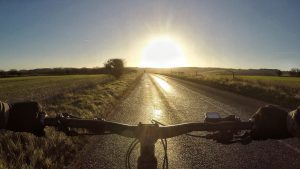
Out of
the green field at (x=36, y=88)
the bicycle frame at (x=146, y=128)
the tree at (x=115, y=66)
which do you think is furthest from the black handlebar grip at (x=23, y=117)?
the tree at (x=115, y=66)

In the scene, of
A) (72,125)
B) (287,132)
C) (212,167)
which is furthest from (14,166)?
(287,132)

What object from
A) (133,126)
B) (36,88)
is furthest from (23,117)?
(36,88)

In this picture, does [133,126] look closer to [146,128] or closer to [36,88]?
[146,128]

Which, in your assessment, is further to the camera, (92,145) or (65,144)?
(92,145)

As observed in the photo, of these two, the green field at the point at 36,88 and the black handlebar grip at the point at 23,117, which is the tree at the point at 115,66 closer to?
the green field at the point at 36,88

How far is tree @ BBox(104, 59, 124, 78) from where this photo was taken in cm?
8726

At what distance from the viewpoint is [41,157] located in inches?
244

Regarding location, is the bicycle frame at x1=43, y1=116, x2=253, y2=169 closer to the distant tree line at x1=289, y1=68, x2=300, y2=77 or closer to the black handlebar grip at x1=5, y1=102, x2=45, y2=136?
the black handlebar grip at x1=5, y1=102, x2=45, y2=136

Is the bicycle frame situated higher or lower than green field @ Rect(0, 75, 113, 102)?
higher

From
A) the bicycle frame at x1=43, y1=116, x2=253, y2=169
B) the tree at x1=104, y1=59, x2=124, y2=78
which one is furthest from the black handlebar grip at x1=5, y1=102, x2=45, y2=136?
the tree at x1=104, y1=59, x2=124, y2=78

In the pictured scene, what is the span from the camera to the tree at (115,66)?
8726 cm

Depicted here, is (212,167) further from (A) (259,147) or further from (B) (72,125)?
(B) (72,125)

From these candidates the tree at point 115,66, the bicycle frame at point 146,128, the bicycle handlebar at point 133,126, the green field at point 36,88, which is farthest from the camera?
the tree at point 115,66

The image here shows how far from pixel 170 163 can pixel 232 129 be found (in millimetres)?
4943
